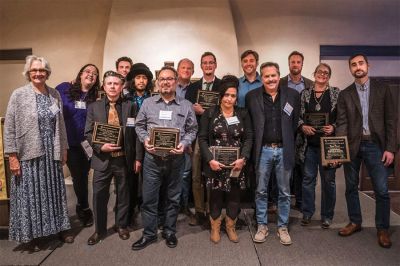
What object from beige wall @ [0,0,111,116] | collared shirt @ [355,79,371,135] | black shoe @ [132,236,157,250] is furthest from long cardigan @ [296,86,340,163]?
beige wall @ [0,0,111,116]

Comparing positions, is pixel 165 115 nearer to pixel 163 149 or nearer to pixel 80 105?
pixel 163 149

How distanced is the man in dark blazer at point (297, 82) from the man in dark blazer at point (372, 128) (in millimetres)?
562

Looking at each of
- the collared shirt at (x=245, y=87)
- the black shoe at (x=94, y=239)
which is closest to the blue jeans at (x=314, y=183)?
the collared shirt at (x=245, y=87)

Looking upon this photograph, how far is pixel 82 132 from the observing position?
329cm

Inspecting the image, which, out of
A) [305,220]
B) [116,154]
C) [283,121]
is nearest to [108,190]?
[116,154]

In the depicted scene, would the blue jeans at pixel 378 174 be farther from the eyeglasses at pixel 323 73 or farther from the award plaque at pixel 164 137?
the award plaque at pixel 164 137

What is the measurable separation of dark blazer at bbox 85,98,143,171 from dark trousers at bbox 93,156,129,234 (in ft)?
0.19

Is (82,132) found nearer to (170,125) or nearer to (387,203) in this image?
(170,125)

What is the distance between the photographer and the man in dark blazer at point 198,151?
11.3ft

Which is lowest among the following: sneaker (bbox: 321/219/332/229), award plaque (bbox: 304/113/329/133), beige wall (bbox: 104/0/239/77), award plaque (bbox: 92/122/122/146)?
sneaker (bbox: 321/219/332/229)

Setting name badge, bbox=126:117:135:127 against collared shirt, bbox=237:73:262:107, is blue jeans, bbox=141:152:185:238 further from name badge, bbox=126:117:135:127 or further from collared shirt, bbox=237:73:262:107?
collared shirt, bbox=237:73:262:107

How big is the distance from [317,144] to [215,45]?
2475 millimetres

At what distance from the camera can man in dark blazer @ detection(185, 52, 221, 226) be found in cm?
345

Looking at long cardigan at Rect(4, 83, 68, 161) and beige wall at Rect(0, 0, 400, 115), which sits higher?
beige wall at Rect(0, 0, 400, 115)
